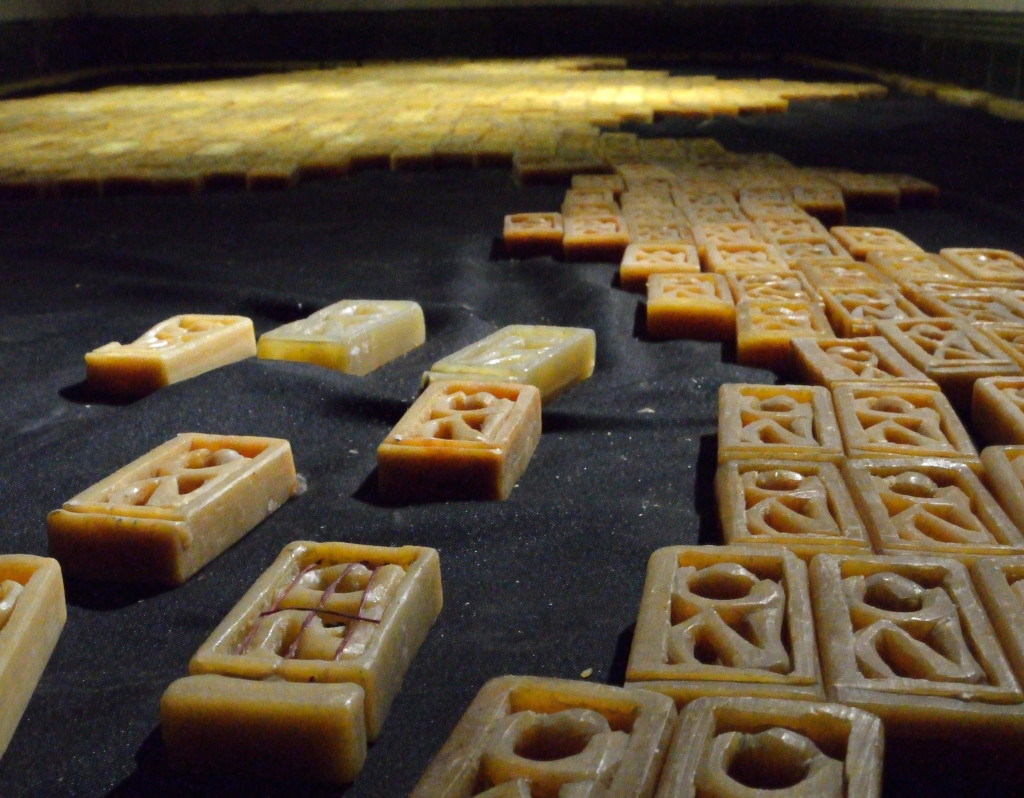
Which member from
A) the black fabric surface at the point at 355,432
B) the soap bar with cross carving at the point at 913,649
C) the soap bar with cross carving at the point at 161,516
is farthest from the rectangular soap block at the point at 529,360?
the soap bar with cross carving at the point at 913,649

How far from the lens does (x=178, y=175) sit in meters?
4.31

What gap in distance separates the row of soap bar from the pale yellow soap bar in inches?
44.9

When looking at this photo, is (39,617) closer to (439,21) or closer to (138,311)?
(138,311)

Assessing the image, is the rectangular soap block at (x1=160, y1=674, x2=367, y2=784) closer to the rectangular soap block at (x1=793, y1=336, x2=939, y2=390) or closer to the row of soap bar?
the row of soap bar

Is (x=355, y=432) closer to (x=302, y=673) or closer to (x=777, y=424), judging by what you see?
(x=777, y=424)

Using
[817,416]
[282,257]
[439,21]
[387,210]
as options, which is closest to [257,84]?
[439,21]

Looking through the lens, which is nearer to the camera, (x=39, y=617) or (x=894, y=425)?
(x=39, y=617)

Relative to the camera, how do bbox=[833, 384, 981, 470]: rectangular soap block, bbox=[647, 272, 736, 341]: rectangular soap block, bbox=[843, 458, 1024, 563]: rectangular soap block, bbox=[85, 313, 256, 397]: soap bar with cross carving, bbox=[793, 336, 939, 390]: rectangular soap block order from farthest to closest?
1. bbox=[647, 272, 736, 341]: rectangular soap block
2. bbox=[85, 313, 256, 397]: soap bar with cross carving
3. bbox=[793, 336, 939, 390]: rectangular soap block
4. bbox=[833, 384, 981, 470]: rectangular soap block
5. bbox=[843, 458, 1024, 563]: rectangular soap block

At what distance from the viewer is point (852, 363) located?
6.94 feet

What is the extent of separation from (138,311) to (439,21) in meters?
9.11

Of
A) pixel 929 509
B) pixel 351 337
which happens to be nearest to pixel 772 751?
pixel 929 509

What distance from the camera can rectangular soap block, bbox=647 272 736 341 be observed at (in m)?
2.51

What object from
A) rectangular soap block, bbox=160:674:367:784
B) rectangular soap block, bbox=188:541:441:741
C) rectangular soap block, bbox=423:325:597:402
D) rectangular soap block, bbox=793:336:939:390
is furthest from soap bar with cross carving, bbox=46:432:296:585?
rectangular soap block, bbox=793:336:939:390

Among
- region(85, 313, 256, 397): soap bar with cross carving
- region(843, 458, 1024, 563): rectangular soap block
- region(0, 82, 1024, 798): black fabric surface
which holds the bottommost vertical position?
region(0, 82, 1024, 798): black fabric surface
